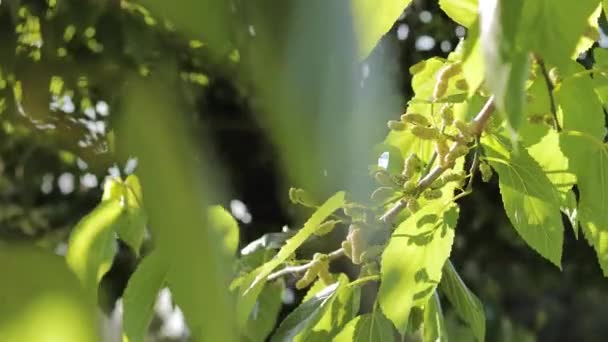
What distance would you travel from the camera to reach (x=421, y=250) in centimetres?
34

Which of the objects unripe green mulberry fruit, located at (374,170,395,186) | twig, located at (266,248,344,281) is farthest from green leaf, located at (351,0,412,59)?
twig, located at (266,248,344,281)

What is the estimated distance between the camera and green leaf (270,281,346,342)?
0.40 m

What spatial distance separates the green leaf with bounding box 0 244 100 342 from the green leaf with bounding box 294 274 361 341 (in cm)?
31

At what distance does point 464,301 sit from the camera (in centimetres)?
40

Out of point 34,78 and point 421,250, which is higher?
point 34,78

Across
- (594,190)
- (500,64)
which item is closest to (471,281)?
(594,190)

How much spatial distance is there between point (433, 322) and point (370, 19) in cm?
26

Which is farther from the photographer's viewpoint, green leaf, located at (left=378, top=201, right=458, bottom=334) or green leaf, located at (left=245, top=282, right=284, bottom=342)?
green leaf, located at (left=245, top=282, right=284, bottom=342)

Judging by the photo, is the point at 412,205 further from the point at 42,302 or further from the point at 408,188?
the point at 42,302

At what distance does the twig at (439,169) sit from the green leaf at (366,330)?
0.14 ft

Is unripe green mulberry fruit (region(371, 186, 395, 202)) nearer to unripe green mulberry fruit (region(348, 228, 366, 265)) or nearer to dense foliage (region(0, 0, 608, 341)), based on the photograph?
unripe green mulberry fruit (region(348, 228, 366, 265))

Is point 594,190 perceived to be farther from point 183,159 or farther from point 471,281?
point 471,281

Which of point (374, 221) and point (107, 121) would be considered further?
point (374, 221)

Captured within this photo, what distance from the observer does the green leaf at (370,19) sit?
0.11 m
